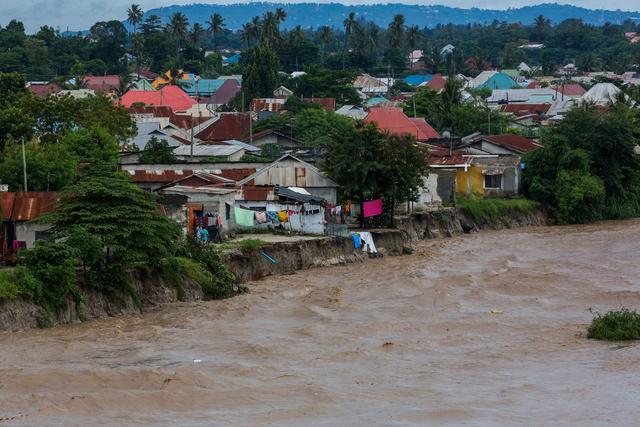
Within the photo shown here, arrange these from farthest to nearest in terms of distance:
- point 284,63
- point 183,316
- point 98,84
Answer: point 284,63 < point 98,84 < point 183,316

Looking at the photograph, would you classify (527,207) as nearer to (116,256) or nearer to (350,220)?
(350,220)

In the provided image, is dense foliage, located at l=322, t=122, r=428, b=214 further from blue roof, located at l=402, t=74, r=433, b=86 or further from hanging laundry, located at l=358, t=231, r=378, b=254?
blue roof, located at l=402, t=74, r=433, b=86

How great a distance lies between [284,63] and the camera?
344 feet

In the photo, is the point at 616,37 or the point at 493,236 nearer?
the point at 493,236

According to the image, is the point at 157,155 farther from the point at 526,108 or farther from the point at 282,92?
the point at 282,92

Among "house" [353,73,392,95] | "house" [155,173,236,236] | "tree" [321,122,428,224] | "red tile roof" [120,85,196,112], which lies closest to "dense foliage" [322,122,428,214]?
"tree" [321,122,428,224]

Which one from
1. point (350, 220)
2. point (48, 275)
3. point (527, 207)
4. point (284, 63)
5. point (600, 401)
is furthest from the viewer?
point (284, 63)

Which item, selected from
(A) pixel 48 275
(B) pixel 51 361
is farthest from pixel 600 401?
(A) pixel 48 275

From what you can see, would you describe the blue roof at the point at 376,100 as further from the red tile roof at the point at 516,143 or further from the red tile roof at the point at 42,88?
the red tile roof at the point at 516,143

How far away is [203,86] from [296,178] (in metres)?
56.8

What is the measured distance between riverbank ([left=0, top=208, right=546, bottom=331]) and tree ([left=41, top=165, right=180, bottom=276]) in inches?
23.3

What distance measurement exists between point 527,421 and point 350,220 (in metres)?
19.7

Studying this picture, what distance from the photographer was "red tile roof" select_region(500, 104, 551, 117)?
69625mm

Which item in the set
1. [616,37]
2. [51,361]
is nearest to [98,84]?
[51,361]
